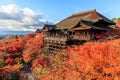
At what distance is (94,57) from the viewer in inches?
878

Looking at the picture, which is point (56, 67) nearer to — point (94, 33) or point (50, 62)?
point (50, 62)

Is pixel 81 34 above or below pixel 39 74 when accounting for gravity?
above

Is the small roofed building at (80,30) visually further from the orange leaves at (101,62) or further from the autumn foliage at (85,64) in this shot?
the orange leaves at (101,62)

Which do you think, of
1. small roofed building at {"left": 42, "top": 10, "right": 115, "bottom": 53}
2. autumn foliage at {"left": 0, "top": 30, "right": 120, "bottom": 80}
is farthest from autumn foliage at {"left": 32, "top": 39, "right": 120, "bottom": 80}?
small roofed building at {"left": 42, "top": 10, "right": 115, "bottom": 53}

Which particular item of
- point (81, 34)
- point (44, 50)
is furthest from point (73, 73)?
point (44, 50)

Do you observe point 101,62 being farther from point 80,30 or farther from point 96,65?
point 80,30

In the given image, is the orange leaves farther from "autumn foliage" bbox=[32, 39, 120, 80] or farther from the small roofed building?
the small roofed building

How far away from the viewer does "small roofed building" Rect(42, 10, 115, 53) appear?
34.1 m

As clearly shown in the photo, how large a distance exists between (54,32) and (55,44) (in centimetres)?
557

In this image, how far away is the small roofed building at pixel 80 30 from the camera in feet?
112

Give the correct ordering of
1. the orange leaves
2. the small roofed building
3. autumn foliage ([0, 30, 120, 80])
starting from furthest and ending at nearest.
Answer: the small roofed building, autumn foliage ([0, 30, 120, 80]), the orange leaves

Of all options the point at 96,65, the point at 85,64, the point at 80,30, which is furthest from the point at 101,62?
the point at 80,30

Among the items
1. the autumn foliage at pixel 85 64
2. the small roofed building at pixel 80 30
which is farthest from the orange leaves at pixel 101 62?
the small roofed building at pixel 80 30

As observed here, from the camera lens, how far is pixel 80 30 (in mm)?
36438
